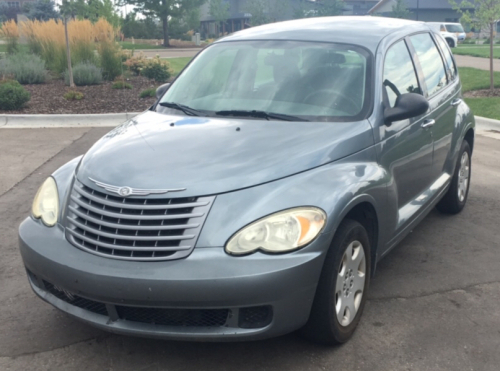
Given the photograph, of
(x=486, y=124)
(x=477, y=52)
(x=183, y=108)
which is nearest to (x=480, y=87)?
(x=486, y=124)

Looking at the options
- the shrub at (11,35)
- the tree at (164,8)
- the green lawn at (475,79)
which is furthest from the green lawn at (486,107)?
the tree at (164,8)

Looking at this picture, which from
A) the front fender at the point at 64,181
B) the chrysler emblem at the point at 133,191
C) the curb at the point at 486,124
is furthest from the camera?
the curb at the point at 486,124

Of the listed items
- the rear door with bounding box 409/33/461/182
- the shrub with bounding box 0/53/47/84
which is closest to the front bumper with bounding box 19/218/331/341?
the rear door with bounding box 409/33/461/182

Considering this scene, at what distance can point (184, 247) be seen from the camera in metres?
3.09

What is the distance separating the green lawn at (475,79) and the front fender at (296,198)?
39.8 feet

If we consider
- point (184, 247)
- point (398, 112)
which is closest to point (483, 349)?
point (398, 112)

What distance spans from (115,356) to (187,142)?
128cm

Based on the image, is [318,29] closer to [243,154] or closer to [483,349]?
[243,154]

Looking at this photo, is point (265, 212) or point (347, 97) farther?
point (347, 97)

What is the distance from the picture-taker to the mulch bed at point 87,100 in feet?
40.2

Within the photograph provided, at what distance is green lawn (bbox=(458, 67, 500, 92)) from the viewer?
14781 millimetres

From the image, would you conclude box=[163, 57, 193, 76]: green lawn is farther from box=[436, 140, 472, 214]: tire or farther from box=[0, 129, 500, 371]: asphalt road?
box=[0, 129, 500, 371]: asphalt road

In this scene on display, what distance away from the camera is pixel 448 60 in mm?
5934

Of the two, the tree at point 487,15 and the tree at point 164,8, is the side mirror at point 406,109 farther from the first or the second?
the tree at point 164,8
